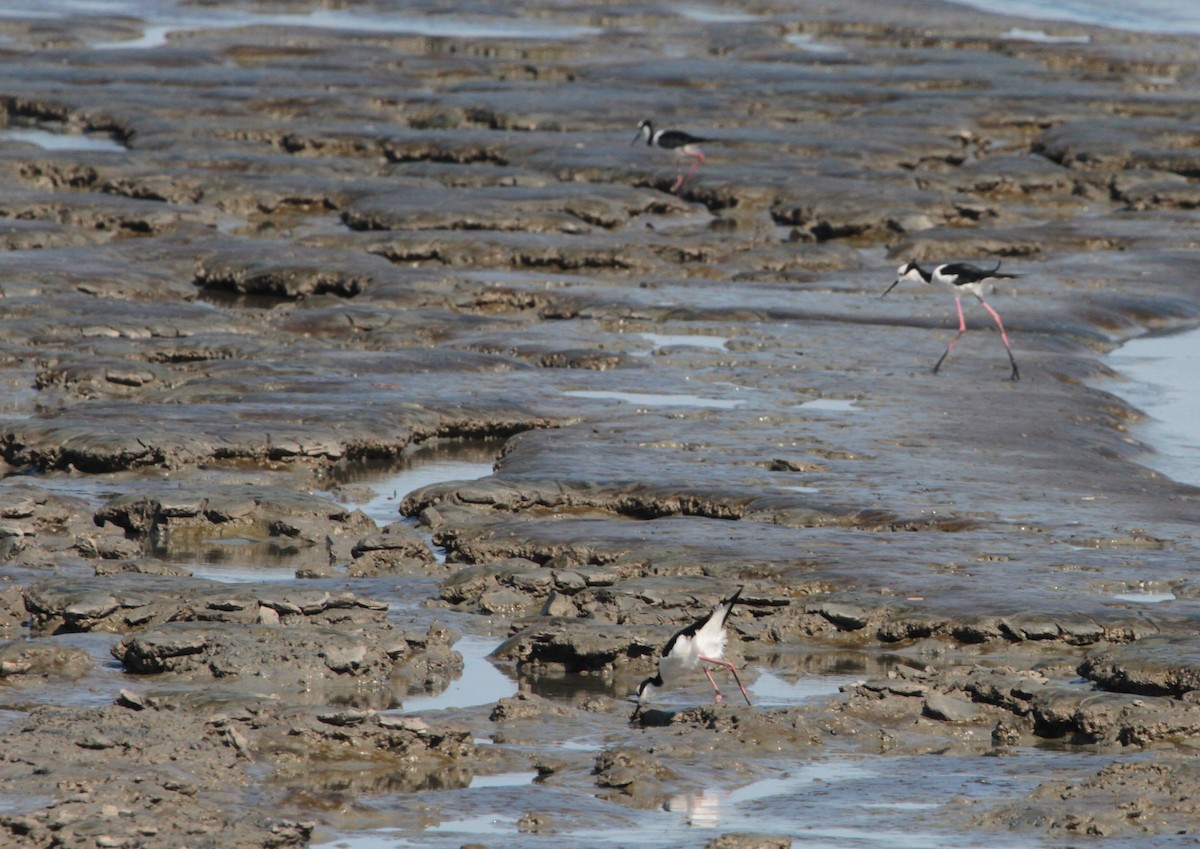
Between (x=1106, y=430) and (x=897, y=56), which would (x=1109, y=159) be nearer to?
(x=897, y=56)

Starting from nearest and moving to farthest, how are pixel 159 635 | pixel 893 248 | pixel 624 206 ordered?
pixel 159 635, pixel 893 248, pixel 624 206

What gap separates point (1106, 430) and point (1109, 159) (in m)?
14.3

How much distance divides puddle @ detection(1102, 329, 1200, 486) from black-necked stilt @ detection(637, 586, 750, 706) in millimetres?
5439

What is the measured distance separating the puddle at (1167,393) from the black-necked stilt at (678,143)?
761 cm

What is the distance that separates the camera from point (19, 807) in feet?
19.2

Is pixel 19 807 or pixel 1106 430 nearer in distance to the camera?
pixel 19 807

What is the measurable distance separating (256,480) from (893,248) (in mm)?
10659

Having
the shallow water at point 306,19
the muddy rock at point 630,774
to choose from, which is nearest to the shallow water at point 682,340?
the muddy rock at point 630,774

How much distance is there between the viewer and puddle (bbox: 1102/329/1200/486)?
41.0 feet

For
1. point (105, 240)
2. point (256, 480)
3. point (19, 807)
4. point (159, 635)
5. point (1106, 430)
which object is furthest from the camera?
point (105, 240)

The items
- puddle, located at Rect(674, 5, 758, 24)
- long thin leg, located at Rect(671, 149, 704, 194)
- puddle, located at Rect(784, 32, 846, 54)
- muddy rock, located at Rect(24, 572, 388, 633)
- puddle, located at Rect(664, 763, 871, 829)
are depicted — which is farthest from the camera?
Answer: puddle, located at Rect(674, 5, 758, 24)

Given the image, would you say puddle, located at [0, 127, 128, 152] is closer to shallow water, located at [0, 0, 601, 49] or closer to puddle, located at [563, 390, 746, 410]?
puddle, located at [563, 390, 746, 410]

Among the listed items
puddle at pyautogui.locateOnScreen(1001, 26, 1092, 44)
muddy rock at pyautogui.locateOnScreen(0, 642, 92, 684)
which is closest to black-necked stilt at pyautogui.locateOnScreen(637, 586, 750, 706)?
muddy rock at pyautogui.locateOnScreen(0, 642, 92, 684)

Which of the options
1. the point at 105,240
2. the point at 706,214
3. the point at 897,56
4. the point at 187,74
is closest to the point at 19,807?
the point at 105,240
